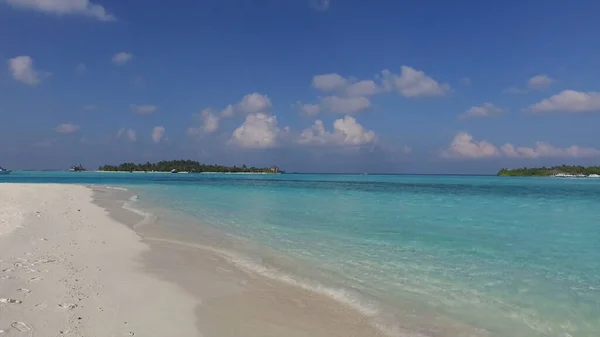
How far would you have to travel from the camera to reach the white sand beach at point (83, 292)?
514 cm

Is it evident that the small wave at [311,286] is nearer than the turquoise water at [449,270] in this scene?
No

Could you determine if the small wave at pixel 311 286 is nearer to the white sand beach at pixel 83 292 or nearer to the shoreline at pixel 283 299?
the shoreline at pixel 283 299

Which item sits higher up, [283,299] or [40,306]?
[40,306]

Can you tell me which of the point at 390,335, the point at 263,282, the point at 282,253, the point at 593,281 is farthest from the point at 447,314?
the point at 282,253

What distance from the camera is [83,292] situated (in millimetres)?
6543

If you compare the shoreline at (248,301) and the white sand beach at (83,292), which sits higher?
the white sand beach at (83,292)

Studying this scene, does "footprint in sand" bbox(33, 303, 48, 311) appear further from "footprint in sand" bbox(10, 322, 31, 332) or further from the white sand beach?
"footprint in sand" bbox(10, 322, 31, 332)

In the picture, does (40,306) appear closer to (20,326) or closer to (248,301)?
(20,326)

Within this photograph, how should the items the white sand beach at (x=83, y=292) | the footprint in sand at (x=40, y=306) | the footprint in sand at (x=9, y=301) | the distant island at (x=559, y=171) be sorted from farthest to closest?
the distant island at (x=559, y=171) → the footprint in sand at (x=9, y=301) → the footprint in sand at (x=40, y=306) → the white sand beach at (x=83, y=292)

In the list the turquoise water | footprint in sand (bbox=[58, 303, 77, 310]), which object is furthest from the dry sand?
the turquoise water

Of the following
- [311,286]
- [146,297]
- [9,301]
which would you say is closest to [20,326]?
[9,301]

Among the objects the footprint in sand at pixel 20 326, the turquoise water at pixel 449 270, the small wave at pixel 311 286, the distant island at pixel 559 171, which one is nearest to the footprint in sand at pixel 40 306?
the footprint in sand at pixel 20 326

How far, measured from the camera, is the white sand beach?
5141 millimetres

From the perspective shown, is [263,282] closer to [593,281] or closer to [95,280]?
[95,280]
